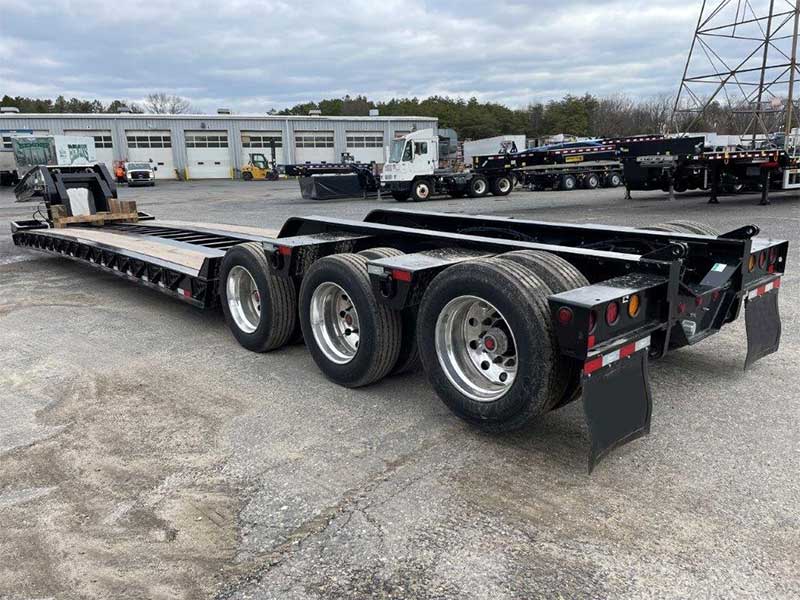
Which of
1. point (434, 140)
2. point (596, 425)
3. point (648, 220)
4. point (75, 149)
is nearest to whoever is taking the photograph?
point (596, 425)

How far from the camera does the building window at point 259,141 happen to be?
2282 inches

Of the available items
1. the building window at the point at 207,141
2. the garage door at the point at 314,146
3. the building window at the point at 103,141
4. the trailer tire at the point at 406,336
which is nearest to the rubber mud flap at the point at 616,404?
the trailer tire at the point at 406,336

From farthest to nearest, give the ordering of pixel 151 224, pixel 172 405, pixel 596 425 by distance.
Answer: pixel 151 224 < pixel 172 405 < pixel 596 425

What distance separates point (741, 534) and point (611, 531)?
0.55 meters

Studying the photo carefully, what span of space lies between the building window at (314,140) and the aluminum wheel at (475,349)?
58.1 metres

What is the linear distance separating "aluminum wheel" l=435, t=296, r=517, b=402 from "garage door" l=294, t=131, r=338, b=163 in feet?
190

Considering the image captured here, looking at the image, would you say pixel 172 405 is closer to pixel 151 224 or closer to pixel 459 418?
pixel 459 418

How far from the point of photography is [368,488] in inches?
127

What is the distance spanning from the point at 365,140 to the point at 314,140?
16.3ft

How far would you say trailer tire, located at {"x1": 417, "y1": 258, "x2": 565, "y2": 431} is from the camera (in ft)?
10.6

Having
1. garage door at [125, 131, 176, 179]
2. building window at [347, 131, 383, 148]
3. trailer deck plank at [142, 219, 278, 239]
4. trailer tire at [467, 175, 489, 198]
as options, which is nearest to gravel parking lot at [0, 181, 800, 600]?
trailer deck plank at [142, 219, 278, 239]

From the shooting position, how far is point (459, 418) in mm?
3877

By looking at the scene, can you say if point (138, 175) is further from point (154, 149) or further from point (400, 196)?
point (400, 196)

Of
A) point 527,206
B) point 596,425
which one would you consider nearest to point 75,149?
point 527,206
